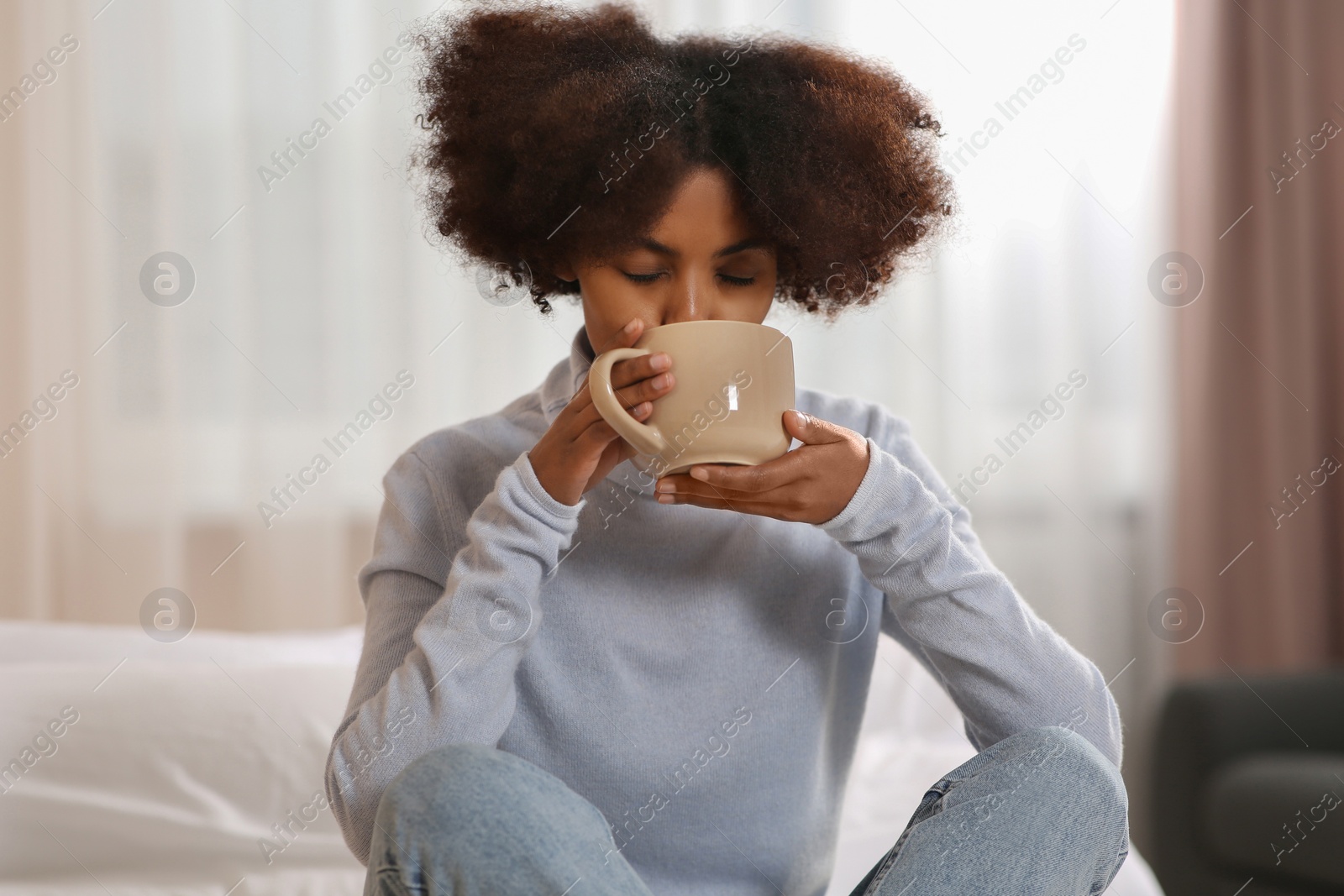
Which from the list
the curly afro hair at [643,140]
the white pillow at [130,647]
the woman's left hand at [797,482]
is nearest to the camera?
the woman's left hand at [797,482]

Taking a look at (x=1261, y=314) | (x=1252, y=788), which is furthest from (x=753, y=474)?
(x=1261, y=314)

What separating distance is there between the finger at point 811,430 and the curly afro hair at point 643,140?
0.60ft

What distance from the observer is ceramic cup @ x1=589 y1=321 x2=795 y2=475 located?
68 centimetres

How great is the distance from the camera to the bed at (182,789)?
46.1 inches

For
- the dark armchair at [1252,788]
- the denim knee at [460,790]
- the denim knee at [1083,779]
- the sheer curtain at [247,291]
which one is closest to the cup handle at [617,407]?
the denim knee at [460,790]

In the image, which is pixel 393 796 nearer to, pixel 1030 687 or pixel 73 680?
pixel 1030 687

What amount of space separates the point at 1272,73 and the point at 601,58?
2.03 metres

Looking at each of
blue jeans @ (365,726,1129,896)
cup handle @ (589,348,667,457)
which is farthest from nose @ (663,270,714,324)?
blue jeans @ (365,726,1129,896)

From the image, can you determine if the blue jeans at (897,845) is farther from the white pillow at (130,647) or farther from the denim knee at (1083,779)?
the white pillow at (130,647)

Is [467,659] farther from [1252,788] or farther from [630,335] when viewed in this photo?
[1252,788]

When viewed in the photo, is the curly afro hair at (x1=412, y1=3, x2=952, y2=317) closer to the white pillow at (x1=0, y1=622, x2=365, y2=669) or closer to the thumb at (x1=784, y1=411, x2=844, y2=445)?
the thumb at (x1=784, y1=411, x2=844, y2=445)

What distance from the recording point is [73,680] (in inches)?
50.3

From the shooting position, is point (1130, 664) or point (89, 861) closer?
point (89, 861)

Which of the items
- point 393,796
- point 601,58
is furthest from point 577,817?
point 601,58
